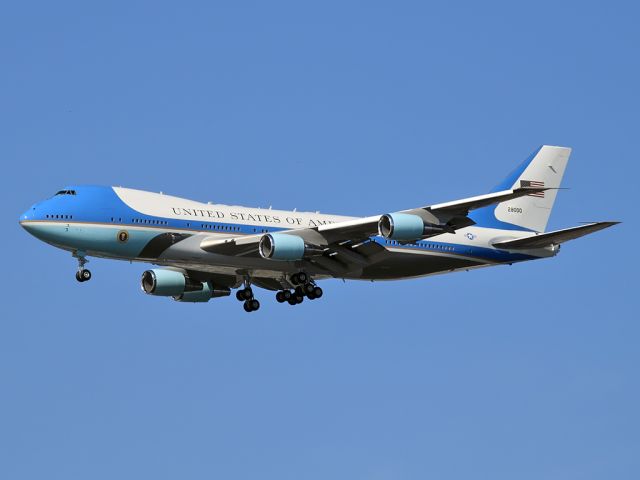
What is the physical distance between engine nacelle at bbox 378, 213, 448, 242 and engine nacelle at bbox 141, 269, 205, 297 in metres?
12.3

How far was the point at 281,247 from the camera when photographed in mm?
62188

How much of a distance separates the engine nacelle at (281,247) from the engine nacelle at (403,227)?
424 cm

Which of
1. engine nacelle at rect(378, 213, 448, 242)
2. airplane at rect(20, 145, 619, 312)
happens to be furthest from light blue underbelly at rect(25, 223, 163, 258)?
engine nacelle at rect(378, 213, 448, 242)

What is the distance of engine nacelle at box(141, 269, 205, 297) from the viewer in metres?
67.4

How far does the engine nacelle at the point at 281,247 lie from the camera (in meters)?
62.1

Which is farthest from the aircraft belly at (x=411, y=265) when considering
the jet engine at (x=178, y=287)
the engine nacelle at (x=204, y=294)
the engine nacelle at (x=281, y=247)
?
the jet engine at (x=178, y=287)

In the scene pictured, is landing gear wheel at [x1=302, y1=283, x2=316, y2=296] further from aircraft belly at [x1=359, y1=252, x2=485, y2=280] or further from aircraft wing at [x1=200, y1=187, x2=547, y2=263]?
aircraft belly at [x1=359, y1=252, x2=485, y2=280]

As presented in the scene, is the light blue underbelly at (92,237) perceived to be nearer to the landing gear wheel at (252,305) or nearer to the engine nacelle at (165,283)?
the engine nacelle at (165,283)

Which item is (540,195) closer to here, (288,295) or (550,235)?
(550,235)

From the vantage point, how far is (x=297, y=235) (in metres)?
63.4

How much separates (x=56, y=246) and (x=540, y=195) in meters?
28.2

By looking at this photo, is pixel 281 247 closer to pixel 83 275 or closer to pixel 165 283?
pixel 165 283

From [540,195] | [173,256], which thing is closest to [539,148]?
[540,195]

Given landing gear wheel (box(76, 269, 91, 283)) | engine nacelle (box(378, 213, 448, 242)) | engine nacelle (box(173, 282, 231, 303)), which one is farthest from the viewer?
engine nacelle (box(173, 282, 231, 303))
